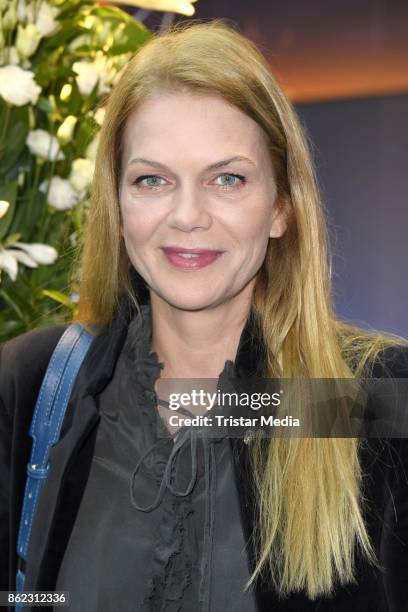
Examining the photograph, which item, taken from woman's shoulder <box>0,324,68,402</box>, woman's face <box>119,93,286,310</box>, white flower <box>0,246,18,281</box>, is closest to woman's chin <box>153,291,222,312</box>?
woman's face <box>119,93,286,310</box>

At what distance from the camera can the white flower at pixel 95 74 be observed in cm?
180

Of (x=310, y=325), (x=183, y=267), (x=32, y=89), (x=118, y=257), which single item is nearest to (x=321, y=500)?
(x=310, y=325)

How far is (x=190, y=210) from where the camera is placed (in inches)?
A: 52.5

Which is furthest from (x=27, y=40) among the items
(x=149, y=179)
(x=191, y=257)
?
(x=191, y=257)

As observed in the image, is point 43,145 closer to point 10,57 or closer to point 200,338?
point 10,57

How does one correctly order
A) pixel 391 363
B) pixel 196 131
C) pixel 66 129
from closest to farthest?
pixel 196 131, pixel 391 363, pixel 66 129

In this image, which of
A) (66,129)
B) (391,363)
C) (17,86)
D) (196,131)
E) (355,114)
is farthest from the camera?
(355,114)

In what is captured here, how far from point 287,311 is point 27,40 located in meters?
0.68

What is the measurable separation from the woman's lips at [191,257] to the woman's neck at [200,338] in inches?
3.7

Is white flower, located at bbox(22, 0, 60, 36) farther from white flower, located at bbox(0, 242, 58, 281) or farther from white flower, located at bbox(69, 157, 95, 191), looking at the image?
white flower, located at bbox(0, 242, 58, 281)

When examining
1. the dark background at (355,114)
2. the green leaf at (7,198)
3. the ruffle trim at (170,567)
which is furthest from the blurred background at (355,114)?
the ruffle trim at (170,567)

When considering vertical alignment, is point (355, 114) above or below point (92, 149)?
above

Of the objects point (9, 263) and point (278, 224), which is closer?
point (278, 224)

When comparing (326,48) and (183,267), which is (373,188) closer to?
(326,48)
